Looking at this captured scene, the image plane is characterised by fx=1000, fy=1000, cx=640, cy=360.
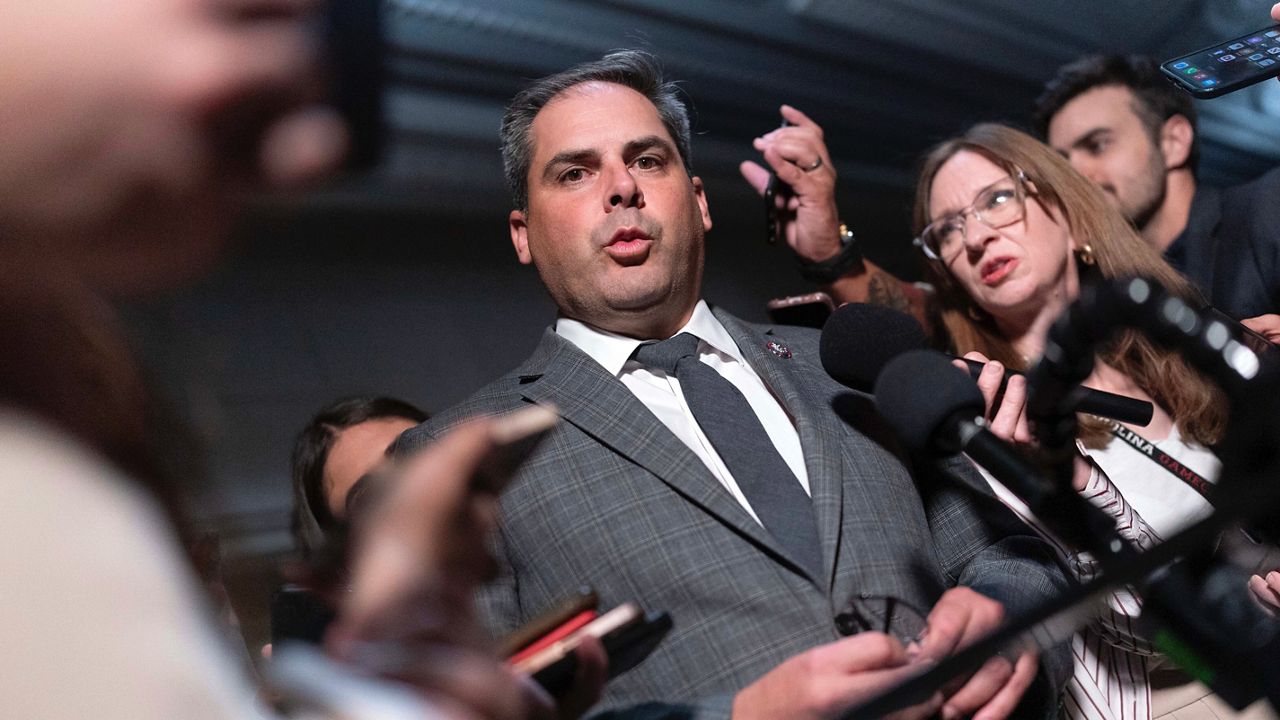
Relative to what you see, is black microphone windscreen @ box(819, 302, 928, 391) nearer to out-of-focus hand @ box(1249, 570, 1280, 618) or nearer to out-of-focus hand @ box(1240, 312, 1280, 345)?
out-of-focus hand @ box(1249, 570, 1280, 618)

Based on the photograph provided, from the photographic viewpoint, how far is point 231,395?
190 centimetres

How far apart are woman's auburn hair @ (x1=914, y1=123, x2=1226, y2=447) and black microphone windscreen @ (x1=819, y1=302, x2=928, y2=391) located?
0.69m

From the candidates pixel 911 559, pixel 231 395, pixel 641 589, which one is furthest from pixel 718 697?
pixel 231 395

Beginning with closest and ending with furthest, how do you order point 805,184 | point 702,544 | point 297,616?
point 297,616, point 702,544, point 805,184

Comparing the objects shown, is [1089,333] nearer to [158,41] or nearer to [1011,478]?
[1011,478]

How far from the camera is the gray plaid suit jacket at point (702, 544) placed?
1.17 metres

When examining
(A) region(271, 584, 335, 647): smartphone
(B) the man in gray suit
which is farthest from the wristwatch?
(A) region(271, 584, 335, 647): smartphone

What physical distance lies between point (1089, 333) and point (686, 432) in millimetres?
596

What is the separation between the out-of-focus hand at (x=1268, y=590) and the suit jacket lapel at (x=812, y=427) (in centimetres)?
75

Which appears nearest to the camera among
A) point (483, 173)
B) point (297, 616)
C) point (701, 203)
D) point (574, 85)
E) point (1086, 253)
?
point (297, 616)

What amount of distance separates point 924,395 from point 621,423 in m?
0.43

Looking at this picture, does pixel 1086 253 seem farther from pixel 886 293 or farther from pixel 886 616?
pixel 886 616

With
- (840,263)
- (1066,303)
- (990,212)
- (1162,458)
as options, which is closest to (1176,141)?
(990,212)

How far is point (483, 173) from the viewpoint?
2.23m
